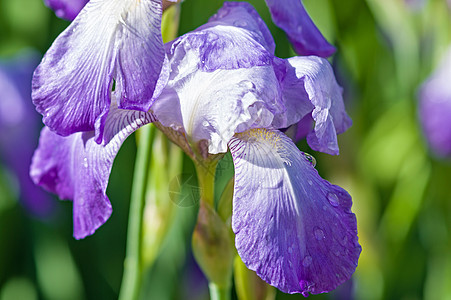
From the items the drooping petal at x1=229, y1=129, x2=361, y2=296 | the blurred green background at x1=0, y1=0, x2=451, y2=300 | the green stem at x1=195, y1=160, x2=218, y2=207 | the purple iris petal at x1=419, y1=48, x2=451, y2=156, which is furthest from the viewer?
the purple iris petal at x1=419, y1=48, x2=451, y2=156

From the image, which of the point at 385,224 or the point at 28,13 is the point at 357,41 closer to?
the point at 385,224

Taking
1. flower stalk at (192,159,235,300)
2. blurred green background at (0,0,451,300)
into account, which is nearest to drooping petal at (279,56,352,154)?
flower stalk at (192,159,235,300)

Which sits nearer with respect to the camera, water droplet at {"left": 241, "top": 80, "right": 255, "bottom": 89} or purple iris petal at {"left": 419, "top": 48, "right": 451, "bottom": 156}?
water droplet at {"left": 241, "top": 80, "right": 255, "bottom": 89}

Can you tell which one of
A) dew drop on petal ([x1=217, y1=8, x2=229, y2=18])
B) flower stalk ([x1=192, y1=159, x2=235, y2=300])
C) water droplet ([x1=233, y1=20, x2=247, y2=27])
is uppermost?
water droplet ([x1=233, y1=20, x2=247, y2=27])

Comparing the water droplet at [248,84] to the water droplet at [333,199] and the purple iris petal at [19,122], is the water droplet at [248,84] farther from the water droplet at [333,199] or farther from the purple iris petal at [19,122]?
the purple iris petal at [19,122]

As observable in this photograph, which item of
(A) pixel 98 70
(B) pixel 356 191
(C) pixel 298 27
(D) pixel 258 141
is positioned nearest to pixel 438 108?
(B) pixel 356 191

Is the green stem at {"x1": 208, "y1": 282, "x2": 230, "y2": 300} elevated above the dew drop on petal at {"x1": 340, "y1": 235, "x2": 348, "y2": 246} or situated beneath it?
situated beneath

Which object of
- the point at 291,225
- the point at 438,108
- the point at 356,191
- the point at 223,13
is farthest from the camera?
the point at 438,108

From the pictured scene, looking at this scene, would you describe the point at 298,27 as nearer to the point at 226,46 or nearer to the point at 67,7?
the point at 226,46

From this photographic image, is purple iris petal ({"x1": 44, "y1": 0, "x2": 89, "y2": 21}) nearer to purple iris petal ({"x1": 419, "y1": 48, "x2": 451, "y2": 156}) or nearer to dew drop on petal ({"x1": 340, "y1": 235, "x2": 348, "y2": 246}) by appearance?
dew drop on petal ({"x1": 340, "y1": 235, "x2": 348, "y2": 246})
